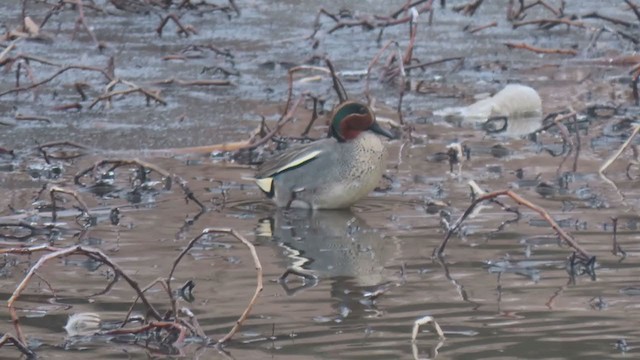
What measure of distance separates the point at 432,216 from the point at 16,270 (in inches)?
85.9

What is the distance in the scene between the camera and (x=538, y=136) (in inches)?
419

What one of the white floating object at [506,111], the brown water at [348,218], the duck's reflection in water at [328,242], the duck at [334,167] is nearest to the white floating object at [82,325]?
the brown water at [348,218]

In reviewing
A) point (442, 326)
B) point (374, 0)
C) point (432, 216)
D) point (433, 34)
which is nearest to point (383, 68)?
point (433, 34)

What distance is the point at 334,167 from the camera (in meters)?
8.91

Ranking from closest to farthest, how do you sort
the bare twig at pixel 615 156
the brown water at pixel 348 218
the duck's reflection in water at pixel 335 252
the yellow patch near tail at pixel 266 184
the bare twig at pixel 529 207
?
1. the brown water at pixel 348 218
2. the bare twig at pixel 529 207
3. the duck's reflection in water at pixel 335 252
4. the bare twig at pixel 615 156
5. the yellow patch near tail at pixel 266 184

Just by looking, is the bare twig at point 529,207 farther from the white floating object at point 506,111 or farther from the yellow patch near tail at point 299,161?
the white floating object at point 506,111

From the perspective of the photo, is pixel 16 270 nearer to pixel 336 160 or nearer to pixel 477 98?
pixel 336 160

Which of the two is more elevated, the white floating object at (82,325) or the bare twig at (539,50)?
the white floating object at (82,325)

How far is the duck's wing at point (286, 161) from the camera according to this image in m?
8.99

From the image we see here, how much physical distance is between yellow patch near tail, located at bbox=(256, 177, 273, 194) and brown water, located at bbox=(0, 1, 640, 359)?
0.09 meters

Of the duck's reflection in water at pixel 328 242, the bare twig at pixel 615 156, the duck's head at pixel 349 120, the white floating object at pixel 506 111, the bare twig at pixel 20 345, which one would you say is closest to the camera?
the bare twig at pixel 20 345

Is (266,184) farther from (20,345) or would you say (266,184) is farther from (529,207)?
(20,345)

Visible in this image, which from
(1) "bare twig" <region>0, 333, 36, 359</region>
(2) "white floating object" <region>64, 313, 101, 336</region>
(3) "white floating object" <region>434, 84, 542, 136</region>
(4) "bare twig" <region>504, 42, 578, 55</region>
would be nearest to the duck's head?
(3) "white floating object" <region>434, 84, 542, 136</region>

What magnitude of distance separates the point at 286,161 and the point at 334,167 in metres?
0.31
